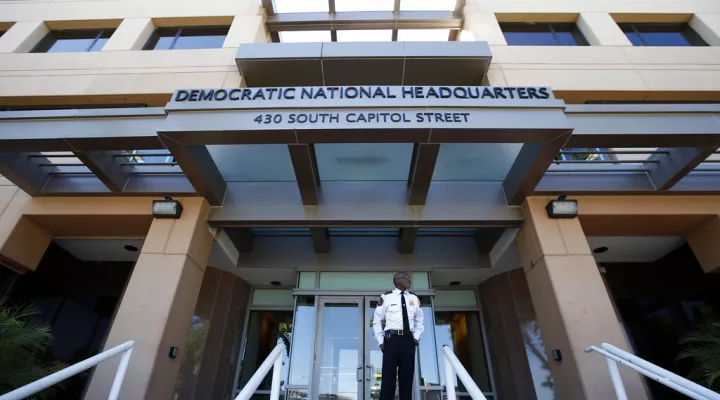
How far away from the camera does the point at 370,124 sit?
5.19 meters

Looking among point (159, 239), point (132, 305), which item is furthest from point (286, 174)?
point (132, 305)

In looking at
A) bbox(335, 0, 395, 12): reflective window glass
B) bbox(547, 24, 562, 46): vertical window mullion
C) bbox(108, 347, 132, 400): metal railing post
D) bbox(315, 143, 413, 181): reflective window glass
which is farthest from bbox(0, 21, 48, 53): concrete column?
bbox(547, 24, 562, 46): vertical window mullion

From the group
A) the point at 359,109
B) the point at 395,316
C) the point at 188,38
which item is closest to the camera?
the point at 395,316

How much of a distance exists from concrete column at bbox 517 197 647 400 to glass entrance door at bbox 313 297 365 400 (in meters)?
3.84

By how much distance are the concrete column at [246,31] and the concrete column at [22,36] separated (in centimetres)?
540

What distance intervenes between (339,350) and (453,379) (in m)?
4.83

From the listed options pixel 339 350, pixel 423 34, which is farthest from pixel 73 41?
pixel 339 350

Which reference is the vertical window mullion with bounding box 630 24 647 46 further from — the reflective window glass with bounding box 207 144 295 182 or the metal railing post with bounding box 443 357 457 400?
the metal railing post with bounding box 443 357 457 400

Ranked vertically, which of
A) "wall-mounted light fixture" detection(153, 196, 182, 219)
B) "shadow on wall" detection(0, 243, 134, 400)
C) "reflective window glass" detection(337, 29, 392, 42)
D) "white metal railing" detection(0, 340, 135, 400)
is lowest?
"white metal railing" detection(0, 340, 135, 400)

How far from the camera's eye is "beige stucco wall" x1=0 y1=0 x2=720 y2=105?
796 centimetres

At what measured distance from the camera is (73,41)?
9.92m

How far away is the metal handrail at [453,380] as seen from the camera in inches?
111

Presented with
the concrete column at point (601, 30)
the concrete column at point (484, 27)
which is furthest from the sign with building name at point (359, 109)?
the concrete column at point (601, 30)

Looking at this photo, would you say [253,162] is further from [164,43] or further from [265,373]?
[164,43]
